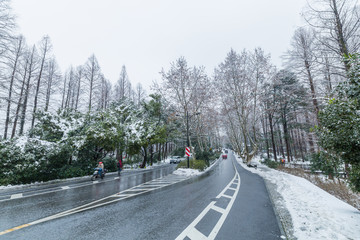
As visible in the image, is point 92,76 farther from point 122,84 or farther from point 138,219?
point 138,219

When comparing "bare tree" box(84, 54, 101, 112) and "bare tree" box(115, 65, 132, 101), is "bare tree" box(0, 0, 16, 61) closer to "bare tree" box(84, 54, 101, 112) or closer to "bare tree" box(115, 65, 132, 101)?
"bare tree" box(84, 54, 101, 112)

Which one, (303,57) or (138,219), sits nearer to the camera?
(138,219)

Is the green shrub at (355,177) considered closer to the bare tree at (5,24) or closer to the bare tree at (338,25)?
the bare tree at (338,25)

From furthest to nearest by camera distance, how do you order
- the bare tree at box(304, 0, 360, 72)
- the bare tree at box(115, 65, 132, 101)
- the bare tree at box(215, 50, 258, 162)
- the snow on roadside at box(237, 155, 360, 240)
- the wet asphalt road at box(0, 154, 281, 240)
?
the bare tree at box(115, 65, 132, 101), the bare tree at box(215, 50, 258, 162), the bare tree at box(304, 0, 360, 72), the wet asphalt road at box(0, 154, 281, 240), the snow on roadside at box(237, 155, 360, 240)

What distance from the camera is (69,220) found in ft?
14.9

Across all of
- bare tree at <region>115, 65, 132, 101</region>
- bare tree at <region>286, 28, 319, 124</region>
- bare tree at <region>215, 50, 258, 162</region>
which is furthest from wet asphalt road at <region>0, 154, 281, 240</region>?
bare tree at <region>115, 65, 132, 101</region>

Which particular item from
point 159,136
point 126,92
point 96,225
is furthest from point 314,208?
point 126,92

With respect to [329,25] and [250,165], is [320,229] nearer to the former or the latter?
[329,25]

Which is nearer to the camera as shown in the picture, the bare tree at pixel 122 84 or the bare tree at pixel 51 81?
the bare tree at pixel 51 81

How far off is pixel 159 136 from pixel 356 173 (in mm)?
19960

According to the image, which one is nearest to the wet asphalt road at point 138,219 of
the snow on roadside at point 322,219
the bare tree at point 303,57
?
the snow on roadside at point 322,219

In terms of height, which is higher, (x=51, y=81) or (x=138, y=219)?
(x=51, y=81)

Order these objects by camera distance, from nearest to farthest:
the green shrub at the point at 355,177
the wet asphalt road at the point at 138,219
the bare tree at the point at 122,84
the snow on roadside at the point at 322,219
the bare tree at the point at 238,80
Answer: the snow on roadside at the point at 322,219 < the wet asphalt road at the point at 138,219 < the green shrub at the point at 355,177 < the bare tree at the point at 238,80 < the bare tree at the point at 122,84

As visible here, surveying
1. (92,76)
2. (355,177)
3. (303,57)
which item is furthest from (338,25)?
(92,76)
